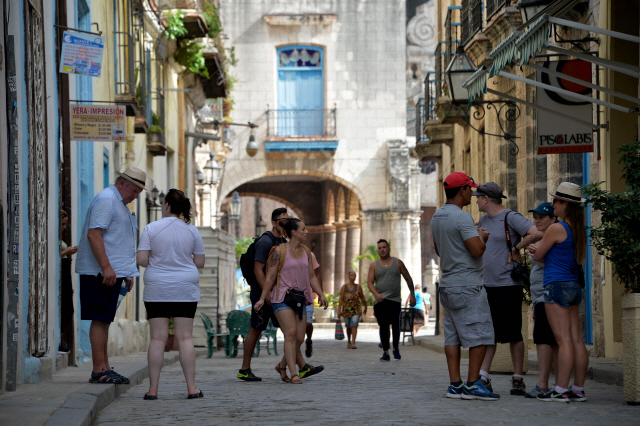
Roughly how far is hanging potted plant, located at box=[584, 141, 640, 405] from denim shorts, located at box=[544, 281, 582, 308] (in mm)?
329

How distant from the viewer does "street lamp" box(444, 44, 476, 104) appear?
1762 cm

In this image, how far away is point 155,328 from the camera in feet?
27.5

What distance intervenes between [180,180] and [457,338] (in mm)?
19022

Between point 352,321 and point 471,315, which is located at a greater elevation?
point 471,315

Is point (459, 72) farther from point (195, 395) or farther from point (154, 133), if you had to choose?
point (195, 395)

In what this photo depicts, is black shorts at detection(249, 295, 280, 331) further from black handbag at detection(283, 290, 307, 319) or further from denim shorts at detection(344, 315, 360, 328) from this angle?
denim shorts at detection(344, 315, 360, 328)

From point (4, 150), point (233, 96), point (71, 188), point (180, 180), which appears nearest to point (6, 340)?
point (4, 150)

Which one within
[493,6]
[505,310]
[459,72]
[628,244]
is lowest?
[505,310]

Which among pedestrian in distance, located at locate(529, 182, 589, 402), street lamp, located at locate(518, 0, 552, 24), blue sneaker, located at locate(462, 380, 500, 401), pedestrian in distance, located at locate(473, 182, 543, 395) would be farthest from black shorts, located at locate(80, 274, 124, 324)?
street lamp, located at locate(518, 0, 552, 24)

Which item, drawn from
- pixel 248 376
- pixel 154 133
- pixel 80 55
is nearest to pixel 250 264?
pixel 248 376

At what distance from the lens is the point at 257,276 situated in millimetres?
10508

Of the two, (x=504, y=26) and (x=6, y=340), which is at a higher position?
(x=504, y=26)

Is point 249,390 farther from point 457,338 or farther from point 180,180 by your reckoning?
point 180,180

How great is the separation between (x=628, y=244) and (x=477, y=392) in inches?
62.3
